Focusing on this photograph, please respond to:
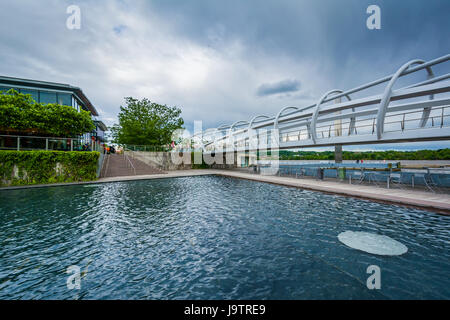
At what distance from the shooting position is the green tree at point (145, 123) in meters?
35.0

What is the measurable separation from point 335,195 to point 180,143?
43248mm

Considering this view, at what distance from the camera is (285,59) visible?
1820 centimetres

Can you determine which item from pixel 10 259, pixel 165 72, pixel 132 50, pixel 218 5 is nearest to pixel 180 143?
pixel 165 72

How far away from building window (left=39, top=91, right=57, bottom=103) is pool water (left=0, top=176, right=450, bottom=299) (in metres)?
24.5

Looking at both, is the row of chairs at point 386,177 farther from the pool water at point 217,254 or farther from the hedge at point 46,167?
the hedge at point 46,167

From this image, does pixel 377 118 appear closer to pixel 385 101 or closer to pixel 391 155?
pixel 385 101

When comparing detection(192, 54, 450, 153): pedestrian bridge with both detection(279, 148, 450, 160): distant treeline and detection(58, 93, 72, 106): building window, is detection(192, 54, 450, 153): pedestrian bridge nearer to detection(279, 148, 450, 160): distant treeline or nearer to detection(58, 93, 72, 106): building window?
detection(279, 148, 450, 160): distant treeline

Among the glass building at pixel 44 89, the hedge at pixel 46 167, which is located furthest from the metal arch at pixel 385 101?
the glass building at pixel 44 89

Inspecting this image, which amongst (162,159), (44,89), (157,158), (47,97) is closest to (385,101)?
(162,159)

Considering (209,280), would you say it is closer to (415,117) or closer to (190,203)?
(190,203)

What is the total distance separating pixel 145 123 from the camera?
36125 millimetres

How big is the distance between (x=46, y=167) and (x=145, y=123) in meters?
22.6

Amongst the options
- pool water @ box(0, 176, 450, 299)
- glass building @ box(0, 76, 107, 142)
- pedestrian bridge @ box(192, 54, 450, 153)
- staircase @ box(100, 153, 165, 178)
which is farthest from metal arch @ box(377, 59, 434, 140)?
glass building @ box(0, 76, 107, 142)

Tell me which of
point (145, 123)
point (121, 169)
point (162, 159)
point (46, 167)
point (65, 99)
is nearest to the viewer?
point (46, 167)
